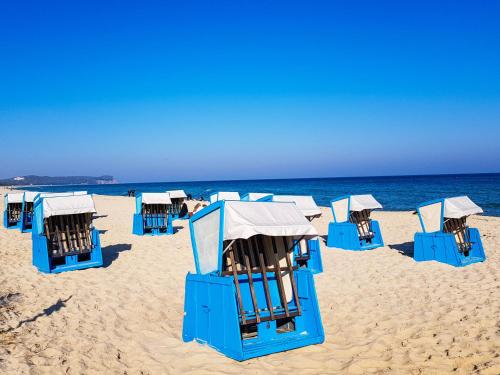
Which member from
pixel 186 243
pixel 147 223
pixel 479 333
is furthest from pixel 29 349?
pixel 147 223

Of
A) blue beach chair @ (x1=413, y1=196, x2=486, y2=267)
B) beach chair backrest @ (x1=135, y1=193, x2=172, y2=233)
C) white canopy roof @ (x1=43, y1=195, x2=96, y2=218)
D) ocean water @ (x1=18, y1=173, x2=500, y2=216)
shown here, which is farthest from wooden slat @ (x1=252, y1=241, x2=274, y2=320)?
ocean water @ (x1=18, y1=173, x2=500, y2=216)

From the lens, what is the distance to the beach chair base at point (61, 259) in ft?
30.5

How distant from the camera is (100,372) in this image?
456cm

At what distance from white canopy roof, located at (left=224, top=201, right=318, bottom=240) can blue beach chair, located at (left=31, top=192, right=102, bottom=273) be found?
6.18m

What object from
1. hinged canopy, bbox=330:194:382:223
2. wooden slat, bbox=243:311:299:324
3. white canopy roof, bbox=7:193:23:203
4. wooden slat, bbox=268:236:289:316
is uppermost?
white canopy roof, bbox=7:193:23:203

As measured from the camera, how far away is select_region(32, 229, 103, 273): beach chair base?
9.30 m

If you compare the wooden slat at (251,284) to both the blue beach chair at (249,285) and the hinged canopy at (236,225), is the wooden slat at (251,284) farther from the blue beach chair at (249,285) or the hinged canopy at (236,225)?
the hinged canopy at (236,225)

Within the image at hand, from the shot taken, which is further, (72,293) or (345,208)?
(345,208)

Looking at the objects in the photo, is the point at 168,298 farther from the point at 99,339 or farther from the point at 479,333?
the point at 479,333

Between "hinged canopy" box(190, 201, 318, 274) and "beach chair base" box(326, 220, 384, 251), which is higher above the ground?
"hinged canopy" box(190, 201, 318, 274)

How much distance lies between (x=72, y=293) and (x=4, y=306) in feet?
4.40

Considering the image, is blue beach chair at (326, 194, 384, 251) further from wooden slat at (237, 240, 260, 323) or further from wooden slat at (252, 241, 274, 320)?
wooden slat at (237, 240, 260, 323)

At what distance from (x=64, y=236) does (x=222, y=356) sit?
24.2ft

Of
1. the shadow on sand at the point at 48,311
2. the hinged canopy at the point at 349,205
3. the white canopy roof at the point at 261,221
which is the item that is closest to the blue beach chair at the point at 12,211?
the shadow on sand at the point at 48,311
